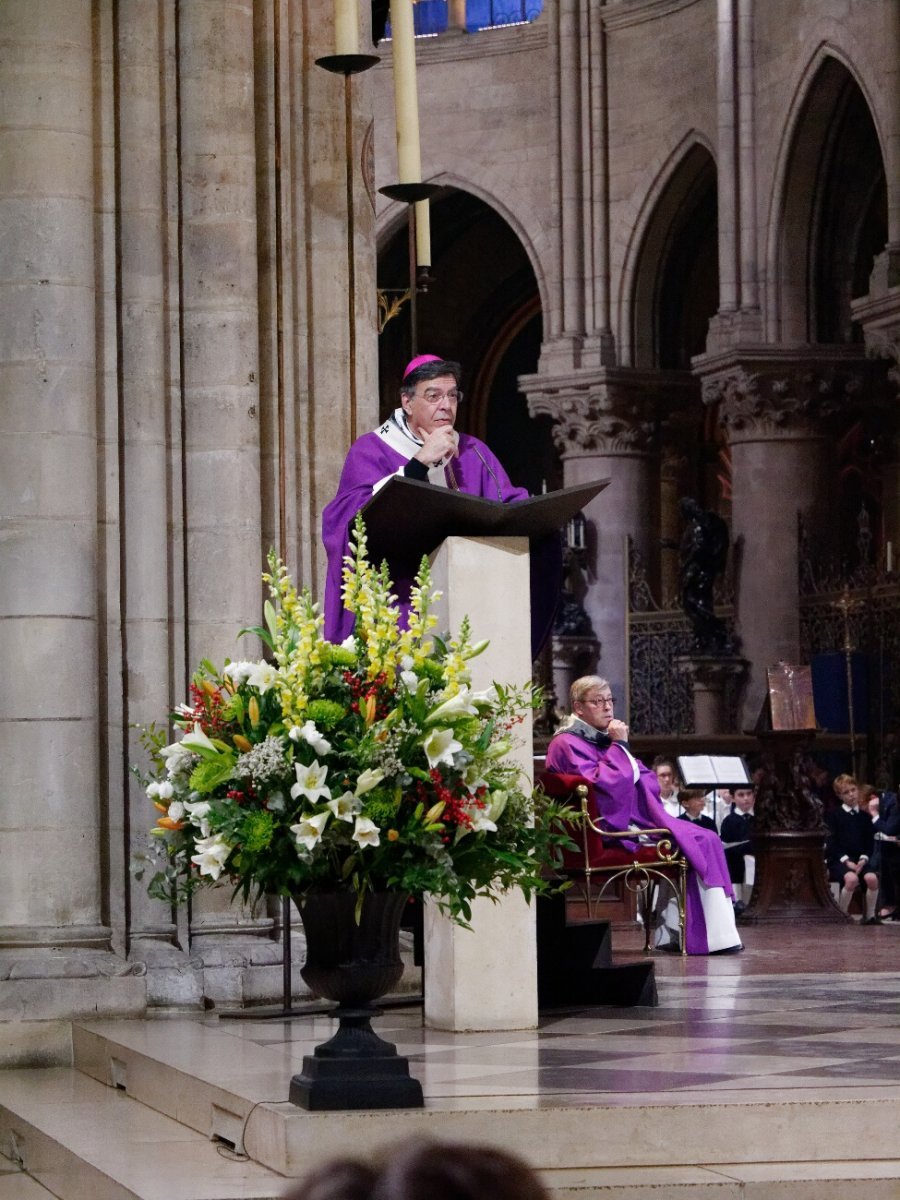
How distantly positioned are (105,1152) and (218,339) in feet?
11.9

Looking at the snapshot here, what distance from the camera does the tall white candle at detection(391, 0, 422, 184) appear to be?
7.38 m

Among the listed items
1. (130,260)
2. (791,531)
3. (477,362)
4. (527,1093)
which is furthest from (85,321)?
(477,362)

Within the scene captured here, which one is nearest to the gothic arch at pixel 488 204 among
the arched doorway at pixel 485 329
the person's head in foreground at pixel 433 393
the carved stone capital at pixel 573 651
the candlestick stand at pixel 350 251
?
the arched doorway at pixel 485 329

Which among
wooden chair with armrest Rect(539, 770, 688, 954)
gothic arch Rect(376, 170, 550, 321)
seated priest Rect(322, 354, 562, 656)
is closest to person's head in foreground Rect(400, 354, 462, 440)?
seated priest Rect(322, 354, 562, 656)

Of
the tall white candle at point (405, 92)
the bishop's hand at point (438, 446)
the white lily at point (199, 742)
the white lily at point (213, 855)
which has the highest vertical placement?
the tall white candle at point (405, 92)

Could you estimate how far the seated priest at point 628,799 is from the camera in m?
10.4

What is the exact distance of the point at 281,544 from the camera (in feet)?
28.0

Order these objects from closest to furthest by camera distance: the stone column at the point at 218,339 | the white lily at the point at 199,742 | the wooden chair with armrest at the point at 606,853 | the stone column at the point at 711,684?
the white lily at the point at 199,742 < the stone column at the point at 218,339 < the wooden chair with armrest at the point at 606,853 < the stone column at the point at 711,684

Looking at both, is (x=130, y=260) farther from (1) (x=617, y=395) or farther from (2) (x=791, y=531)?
(1) (x=617, y=395)

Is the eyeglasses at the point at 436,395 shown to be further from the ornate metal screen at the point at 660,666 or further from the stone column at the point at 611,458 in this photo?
the stone column at the point at 611,458

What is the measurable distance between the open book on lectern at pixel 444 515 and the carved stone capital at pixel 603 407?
18.2 m

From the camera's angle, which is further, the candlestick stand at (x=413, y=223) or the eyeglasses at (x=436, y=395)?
the candlestick stand at (x=413, y=223)

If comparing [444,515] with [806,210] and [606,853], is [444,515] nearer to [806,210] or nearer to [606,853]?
[606,853]

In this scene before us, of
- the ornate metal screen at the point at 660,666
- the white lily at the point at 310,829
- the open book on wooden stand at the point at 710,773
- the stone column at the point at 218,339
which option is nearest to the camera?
the white lily at the point at 310,829
